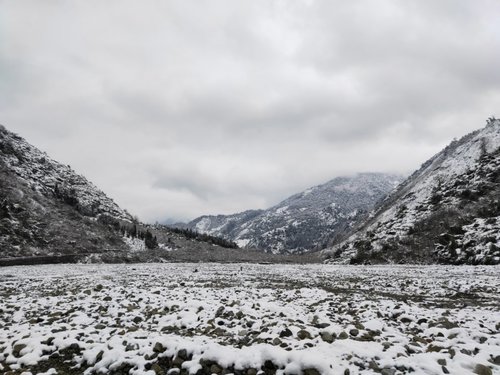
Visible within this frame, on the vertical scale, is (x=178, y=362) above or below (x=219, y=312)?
below

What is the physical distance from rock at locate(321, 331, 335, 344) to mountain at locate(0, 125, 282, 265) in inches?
3418

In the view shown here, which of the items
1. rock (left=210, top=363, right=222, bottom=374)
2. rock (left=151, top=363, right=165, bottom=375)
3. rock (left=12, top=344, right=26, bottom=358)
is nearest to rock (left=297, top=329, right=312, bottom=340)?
rock (left=210, top=363, right=222, bottom=374)

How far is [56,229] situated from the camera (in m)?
130

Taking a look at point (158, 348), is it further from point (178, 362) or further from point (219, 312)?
point (219, 312)

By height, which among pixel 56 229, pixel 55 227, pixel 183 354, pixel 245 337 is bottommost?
pixel 183 354

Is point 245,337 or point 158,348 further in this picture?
point 245,337

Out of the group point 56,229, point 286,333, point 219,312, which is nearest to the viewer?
point 286,333

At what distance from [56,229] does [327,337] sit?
141m

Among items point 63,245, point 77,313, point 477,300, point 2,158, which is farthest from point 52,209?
point 477,300

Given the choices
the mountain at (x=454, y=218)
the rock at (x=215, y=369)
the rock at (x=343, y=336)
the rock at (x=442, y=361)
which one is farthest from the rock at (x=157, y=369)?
→ the mountain at (x=454, y=218)

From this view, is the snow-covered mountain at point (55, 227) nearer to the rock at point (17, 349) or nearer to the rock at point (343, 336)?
the rock at point (17, 349)

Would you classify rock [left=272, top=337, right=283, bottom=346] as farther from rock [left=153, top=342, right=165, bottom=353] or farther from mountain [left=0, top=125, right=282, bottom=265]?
mountain [left=0, top=125, right=282, bottom=265]

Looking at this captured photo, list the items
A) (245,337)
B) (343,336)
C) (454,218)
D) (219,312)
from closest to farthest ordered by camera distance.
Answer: (343,336) < (245,337) < (219,312) < (454,218)

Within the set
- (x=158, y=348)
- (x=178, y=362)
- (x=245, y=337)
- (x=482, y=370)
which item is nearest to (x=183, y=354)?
(x=178, y=362)
